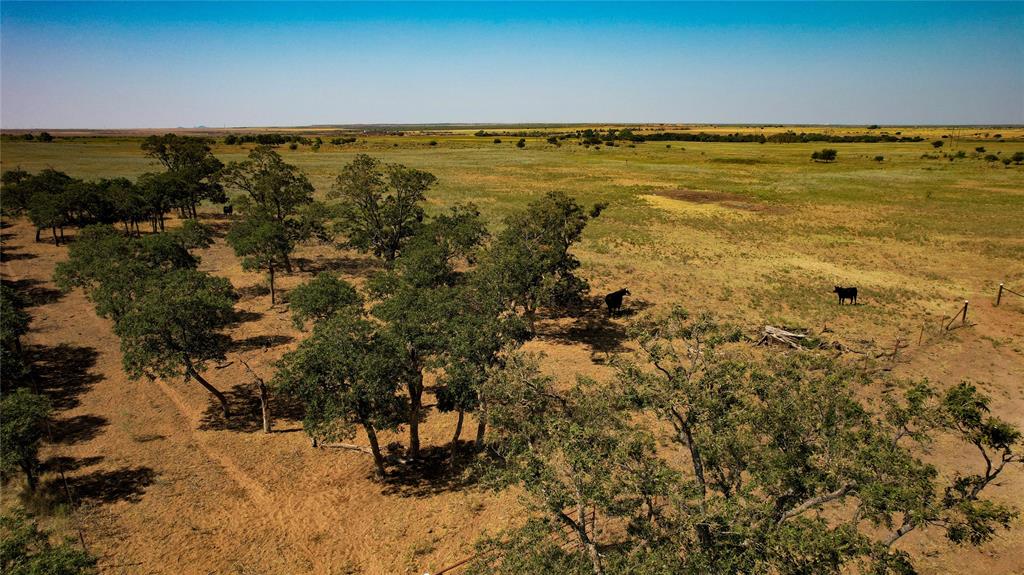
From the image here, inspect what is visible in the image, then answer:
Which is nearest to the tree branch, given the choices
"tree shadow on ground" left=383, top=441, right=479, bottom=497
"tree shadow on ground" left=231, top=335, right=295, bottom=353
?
"tree shadow on ground" left=383, top=441, right=479, bottom=497

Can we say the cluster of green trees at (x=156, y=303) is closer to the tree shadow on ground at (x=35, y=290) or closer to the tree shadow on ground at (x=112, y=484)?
the tree shadow on ground at (x=112, y=484)

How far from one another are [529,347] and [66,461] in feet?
73.4

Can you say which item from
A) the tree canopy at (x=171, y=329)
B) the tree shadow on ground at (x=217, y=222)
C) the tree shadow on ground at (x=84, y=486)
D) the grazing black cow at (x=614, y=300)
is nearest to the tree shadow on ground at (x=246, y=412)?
the tree canopy at (x=171, y=329)

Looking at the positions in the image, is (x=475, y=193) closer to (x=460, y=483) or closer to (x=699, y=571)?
(x=460, y=483)

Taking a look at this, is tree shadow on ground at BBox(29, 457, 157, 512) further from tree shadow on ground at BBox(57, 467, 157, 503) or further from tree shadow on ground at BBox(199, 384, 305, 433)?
tree shadow on ground at BBox(199, 384, 305, 433)

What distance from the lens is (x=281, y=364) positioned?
18.2 meters

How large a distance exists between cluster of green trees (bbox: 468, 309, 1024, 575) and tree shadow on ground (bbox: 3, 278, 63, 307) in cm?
4102

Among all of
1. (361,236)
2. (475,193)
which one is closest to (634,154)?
(475,193)

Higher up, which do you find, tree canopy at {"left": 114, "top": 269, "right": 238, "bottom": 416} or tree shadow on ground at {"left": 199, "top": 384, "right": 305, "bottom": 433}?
tree canopy at {"left": 114, "top": 269, "right": 238, "bottom": 416}

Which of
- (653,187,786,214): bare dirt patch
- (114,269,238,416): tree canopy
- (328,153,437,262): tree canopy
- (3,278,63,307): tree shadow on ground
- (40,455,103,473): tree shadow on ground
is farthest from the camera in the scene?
(653,187,786,214): bare dirt patch

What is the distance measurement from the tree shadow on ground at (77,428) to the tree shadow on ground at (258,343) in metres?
7.66

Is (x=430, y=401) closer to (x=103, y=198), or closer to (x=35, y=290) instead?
(x=35, y=290)

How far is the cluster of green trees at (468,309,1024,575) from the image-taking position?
384 inches

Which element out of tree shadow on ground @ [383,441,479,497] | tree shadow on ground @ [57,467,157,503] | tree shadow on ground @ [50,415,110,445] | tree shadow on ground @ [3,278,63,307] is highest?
tree shadow on ground @ [3,278,63,307]
